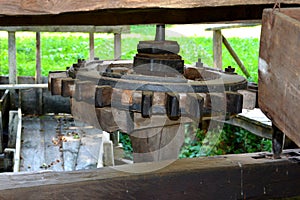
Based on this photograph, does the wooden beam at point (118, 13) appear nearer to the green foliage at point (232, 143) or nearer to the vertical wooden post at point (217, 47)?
the green foliage at point (232, 143)

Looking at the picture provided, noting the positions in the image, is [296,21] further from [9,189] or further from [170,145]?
[170,145]

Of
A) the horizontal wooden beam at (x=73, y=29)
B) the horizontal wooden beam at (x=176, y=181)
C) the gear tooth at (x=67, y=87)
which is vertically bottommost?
the horizontal wooden beam at (x=176, y=181)

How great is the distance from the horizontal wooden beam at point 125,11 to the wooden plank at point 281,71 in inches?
3.2

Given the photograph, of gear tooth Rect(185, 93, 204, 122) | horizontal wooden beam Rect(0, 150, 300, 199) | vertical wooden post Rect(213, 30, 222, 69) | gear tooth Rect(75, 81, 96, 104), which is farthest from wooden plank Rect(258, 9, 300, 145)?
vertical wooden post Rect(213, 30, 222, 69)

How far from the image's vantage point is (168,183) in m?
1.85

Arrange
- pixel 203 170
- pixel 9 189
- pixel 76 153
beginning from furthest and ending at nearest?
pixel 76 153 < pixel 203 170 < pixel 9 189

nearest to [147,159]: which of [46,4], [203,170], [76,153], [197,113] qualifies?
[203,170]

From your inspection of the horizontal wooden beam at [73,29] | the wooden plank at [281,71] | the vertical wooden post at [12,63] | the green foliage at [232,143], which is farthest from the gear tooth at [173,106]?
the vertical wooden post at [12,63]

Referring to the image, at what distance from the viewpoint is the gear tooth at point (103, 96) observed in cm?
187

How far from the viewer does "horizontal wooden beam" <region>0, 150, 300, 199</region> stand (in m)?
1.71

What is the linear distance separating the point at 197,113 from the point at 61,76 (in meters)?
0.91

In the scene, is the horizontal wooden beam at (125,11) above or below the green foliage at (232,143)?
above

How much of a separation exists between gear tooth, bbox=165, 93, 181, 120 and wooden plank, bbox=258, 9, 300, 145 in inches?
21.3

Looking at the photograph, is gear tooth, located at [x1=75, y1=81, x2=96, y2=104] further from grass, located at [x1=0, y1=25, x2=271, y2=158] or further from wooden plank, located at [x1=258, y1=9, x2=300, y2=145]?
wooden plank, located at [x1=258, y1=9, x2=300, y2=145]
